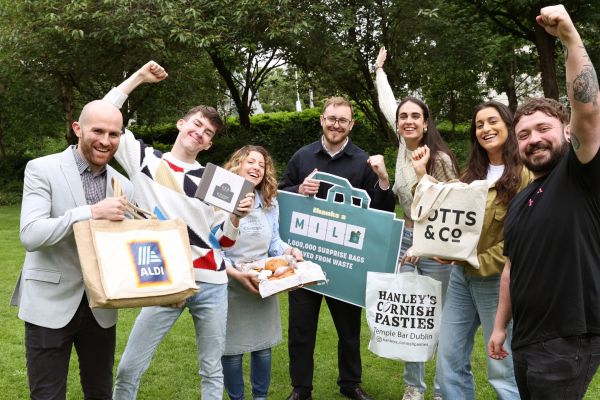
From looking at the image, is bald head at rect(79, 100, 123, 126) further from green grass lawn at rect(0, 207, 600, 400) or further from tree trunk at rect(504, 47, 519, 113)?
tree trunk at rect(504, 47, 519, 113)

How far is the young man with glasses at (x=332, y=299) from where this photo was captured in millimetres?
5059

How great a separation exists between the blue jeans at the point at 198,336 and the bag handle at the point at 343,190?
1.32 metres

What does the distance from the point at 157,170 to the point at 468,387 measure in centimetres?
241

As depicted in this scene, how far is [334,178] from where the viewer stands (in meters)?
5.02

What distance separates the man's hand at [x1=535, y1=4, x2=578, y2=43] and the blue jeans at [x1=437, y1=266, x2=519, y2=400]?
1874mm

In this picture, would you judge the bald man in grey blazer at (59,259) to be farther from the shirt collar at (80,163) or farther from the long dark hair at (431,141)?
the long dark hair at (431,141)

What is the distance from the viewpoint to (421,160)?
4.23m

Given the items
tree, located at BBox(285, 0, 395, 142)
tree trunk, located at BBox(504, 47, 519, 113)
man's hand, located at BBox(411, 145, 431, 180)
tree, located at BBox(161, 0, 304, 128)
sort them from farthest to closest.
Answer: tree trunk, located at BBox(504, 47, 519, 113)
tree, located at BBox(285, 0, 395, 142)
tree, located at BBox(161, 0, 304, 128)
man's hand, located at BBox(411, 145, 431, 180)

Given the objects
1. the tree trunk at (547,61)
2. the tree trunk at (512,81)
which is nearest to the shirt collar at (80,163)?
the tree trunk at (547,61)

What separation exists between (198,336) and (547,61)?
1217cm

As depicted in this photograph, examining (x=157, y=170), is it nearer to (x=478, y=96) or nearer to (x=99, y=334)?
(x=99, y=334)

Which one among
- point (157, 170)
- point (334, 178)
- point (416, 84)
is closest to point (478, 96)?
point (416, 84)

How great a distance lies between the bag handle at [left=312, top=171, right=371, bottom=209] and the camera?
16.3 feet

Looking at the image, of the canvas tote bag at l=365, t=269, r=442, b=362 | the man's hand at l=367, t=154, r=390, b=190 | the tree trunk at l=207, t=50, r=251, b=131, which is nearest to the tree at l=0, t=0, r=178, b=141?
the tree trunk at l=207, t=50, r=251, b=131
